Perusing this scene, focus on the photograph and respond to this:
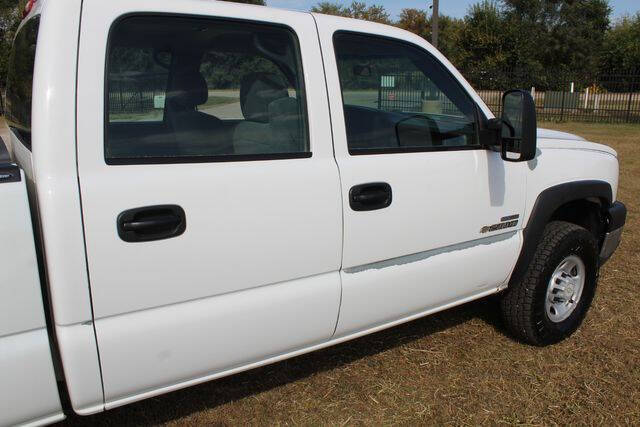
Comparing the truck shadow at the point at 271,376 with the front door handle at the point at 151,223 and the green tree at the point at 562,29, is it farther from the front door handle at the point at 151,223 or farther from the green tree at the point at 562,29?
the green tree at the point at 562,29

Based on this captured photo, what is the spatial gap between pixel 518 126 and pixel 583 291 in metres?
1.46

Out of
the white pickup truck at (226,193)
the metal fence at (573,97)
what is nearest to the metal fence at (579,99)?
the metal fence at (573,97)

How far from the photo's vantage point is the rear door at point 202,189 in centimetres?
191

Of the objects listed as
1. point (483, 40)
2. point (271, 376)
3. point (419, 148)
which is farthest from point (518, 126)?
point (483, 40)

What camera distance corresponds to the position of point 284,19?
2.37 metres

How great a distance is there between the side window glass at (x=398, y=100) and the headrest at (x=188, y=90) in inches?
23.8

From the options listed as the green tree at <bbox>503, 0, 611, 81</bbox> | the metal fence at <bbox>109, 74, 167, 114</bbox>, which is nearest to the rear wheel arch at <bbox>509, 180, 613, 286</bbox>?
the metal fence at <bbox>109, 74, 167, 114</bbox>

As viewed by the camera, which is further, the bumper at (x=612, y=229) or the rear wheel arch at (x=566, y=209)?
the bumper at (x=612, y=229)

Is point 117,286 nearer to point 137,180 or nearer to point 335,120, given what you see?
point 137,180

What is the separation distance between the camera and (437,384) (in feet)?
10.2

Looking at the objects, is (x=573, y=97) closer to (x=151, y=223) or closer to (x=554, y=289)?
(x=554, y=289)

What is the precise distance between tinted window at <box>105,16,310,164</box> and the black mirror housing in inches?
42.0

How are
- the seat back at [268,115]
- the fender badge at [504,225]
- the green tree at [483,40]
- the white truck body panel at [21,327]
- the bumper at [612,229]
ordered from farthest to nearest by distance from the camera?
1. the green tree at [483,40]
2. the bumper at [612,229]
3. the fender badge at [504,225]
4. the seat back at [268,115]
5. the white truck body panel at [21,327]

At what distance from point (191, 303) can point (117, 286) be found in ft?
0.95
